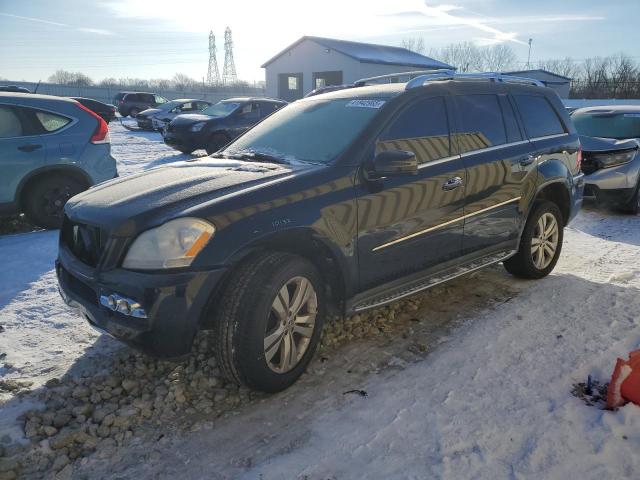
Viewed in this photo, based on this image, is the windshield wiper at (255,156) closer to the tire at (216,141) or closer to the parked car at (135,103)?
the tire at (216,141)

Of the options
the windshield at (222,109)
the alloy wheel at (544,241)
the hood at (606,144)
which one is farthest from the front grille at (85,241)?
the windshield at (222,109)

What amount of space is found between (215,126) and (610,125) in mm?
9044

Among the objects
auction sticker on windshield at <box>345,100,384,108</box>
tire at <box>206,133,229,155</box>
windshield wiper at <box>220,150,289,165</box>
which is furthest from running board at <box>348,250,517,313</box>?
tire at <box>206,133,229,155</box>

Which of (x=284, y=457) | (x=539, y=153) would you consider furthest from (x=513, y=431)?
(x=539, y=153)

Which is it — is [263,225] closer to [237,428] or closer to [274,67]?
[237,428]

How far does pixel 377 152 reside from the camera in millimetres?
3383

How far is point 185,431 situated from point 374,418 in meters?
1.02

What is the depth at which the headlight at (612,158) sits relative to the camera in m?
7.71

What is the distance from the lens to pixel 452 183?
12.4 ft

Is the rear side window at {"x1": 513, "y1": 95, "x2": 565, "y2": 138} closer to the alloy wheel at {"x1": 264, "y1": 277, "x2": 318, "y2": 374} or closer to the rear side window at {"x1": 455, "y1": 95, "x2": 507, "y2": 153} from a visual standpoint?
the rear side window at {"x1": 455, "y1": 95, "x2": 507, "y2": 153}

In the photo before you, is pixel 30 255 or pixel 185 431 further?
pixel 30 255

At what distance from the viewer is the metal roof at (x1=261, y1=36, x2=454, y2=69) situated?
33594mm

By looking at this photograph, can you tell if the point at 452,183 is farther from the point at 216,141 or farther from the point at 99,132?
the point at 216,141

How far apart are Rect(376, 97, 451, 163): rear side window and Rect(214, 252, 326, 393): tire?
1078 mm
